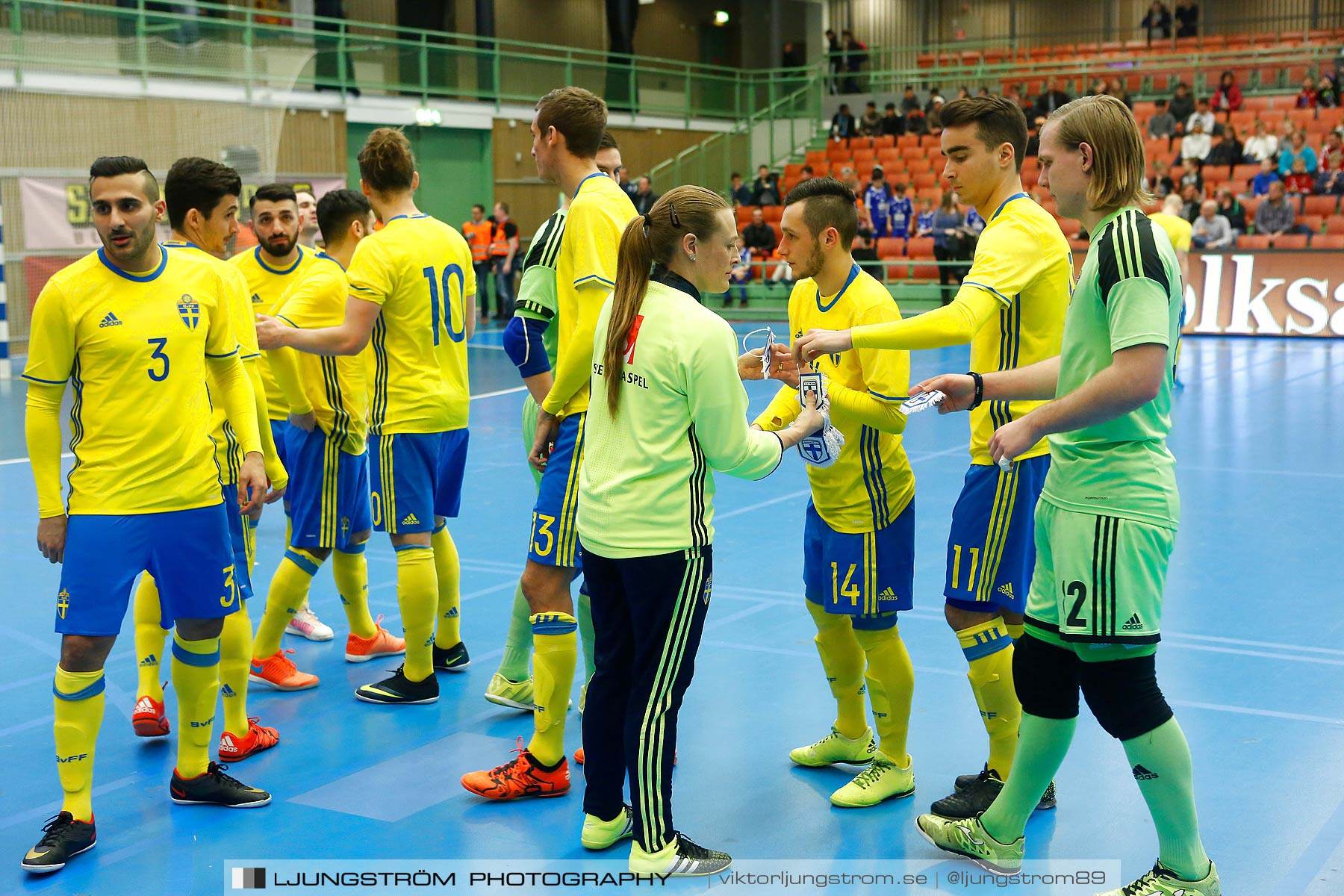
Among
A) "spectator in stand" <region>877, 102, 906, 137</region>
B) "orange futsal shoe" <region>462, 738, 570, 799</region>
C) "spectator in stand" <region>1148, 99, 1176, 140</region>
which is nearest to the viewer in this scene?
"orange futsal shoe" <region>462, 738, 570, 799</region>

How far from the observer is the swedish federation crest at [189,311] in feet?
12.6

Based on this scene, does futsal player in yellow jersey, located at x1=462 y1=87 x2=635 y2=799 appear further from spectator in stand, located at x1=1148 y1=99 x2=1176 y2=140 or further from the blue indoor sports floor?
spectator in stand, located at x1=1148 y1=99 x2=1176 y2=140

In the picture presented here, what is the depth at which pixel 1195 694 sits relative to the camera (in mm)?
4797

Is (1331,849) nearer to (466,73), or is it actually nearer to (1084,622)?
(1084,622)

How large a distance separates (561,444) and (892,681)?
1.29m

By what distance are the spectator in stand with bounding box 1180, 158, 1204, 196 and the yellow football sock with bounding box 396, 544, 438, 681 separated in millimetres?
17738

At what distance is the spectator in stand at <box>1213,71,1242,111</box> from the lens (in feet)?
80.3

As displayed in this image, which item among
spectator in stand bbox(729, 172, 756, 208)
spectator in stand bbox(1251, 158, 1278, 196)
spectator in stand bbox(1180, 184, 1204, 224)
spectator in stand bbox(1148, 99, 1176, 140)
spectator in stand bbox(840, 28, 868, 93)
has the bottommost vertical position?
spectator in stand bbox(1180, 184, 1204, 224)

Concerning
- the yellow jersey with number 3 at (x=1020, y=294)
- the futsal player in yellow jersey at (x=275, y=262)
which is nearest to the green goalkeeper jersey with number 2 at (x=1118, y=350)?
the yellow jersey with number 3 at (x=1020, y=294)

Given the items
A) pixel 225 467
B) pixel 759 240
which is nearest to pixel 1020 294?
pixel 225 467

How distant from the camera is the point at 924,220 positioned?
22.9 meters

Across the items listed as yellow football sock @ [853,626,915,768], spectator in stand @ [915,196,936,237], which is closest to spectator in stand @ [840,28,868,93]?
spectator in stand @ [915,196,936,237]

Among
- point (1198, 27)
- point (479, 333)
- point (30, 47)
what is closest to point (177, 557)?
point (30, 47)

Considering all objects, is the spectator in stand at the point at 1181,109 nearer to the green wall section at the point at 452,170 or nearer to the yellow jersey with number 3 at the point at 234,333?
the green wall section at the point at 452,170
